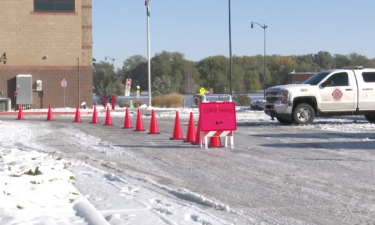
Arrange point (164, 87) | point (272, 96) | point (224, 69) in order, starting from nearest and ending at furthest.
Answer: point (272, 96) → point (164, 87) → point (224, 69)

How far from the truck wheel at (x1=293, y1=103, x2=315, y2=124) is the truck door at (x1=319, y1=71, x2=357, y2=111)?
0.48 m

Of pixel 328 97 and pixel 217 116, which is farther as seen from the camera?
pixel 328 97

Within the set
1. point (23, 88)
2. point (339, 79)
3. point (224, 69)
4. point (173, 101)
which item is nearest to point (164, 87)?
point (173, 101)

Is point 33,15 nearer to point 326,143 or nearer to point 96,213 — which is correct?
point 326,143

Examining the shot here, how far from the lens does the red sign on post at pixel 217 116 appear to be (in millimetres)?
12875

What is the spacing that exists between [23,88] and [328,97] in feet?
90.3

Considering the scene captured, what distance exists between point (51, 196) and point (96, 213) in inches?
46.2

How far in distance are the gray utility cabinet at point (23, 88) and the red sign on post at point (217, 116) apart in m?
31.4

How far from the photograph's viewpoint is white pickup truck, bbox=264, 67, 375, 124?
2022cm

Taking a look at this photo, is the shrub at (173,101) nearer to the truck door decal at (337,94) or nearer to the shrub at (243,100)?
the shrub at (243,100)

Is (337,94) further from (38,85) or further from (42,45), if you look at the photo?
(42,45)

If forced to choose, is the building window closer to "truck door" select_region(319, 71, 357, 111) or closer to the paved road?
"truck door" select_region(319, 71, 357, 111)

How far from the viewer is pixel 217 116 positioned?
1302 centimetres

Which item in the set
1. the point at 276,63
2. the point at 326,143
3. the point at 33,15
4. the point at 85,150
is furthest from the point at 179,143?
the point at 276,63
